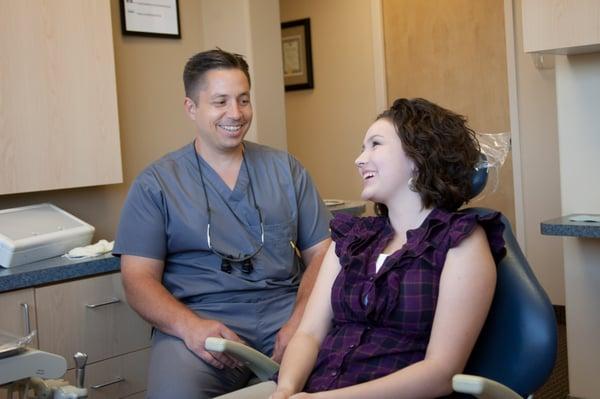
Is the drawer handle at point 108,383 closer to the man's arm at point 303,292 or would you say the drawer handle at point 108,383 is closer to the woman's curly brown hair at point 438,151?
the man's arm at point 303,292

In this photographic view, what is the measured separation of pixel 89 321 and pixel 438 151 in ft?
4.15

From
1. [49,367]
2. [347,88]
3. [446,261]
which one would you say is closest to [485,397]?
[446,261]

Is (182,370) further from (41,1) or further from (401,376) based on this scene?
(41,1)

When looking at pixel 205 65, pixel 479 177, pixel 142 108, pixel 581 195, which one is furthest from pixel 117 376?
pixel 581 195

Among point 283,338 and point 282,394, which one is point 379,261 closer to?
point 282,394

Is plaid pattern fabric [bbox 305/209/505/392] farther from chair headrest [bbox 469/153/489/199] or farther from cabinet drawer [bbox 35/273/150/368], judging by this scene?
cabinet drawer [bbox 35/273/150/368]

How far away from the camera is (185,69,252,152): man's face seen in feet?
7.02

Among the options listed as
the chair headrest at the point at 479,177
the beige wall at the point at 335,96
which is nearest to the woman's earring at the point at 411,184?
the chair headrest at the point at 479,177

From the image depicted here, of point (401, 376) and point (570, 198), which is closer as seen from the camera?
point (401, 376)

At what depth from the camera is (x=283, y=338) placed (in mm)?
2002

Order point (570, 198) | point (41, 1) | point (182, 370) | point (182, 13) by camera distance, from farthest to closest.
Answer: point (182, 13) → point (570, 198) → point (41, 1) → point (182, 370)

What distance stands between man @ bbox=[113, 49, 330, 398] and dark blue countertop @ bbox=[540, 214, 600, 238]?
88 cm

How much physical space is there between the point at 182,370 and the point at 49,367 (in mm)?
582

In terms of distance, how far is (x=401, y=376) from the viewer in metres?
1.42
